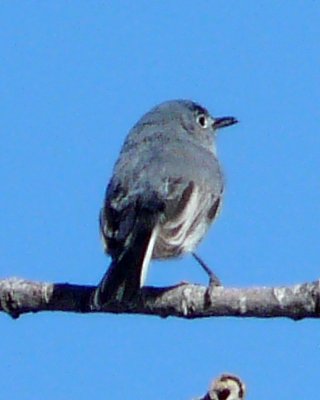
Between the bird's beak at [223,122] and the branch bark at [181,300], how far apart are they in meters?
2.84

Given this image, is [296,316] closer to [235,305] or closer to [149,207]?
[235,305]

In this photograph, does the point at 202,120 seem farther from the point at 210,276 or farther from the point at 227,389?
the point at 227,389

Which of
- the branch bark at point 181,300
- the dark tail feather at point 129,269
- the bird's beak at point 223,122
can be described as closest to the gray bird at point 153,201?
the dark tail feather at point 129,269

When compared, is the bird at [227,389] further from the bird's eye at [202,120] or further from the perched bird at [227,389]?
the bird's eye at [202,120]

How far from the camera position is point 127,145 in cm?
541

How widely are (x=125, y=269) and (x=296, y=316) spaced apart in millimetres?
1283

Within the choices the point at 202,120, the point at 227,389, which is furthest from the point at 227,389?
the point at 202,120

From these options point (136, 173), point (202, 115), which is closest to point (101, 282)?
point (136, 173)

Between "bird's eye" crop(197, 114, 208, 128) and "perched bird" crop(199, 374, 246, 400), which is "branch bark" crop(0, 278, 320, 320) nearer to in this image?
"perched bird" crop(199, 374, 246, 400)

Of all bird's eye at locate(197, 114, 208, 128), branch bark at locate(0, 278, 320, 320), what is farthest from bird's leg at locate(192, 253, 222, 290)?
bird's eye at locate(197, 114, 208, 128)

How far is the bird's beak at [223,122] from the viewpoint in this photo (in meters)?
6.25

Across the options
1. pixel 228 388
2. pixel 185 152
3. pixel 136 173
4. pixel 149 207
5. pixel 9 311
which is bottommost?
pixel 228 388

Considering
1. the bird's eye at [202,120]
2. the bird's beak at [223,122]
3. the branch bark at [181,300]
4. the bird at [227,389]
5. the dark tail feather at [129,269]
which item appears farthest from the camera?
the bird's beak at [223,122]

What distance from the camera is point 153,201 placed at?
4551 millimetres
